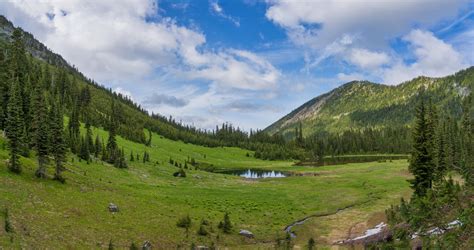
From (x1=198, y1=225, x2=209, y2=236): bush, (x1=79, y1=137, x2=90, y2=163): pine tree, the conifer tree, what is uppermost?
the conifer tree

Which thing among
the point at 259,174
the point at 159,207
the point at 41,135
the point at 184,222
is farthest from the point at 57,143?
the point at 259,174

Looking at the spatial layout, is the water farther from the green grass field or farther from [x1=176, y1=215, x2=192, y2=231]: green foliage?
[x1=176, y1=215, x2=192, y2=231]: green foliage

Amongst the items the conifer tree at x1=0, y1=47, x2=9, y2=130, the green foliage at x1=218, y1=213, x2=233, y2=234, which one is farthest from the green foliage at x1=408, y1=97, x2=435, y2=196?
the conifer tree at x1=0, y1=47, x2=9, y2=130

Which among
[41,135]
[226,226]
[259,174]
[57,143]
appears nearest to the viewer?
[226,226]

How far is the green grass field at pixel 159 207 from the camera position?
4144 cm

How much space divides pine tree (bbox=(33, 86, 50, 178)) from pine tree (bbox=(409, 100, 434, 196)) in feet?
173

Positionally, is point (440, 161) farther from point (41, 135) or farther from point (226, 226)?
point (41, 135)

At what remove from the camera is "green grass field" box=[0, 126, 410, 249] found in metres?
41.4

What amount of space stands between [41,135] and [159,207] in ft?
69.0

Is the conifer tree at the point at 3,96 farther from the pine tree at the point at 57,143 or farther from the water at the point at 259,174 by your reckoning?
the water at the point at 259,174

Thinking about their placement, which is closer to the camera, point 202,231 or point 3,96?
point 202,231

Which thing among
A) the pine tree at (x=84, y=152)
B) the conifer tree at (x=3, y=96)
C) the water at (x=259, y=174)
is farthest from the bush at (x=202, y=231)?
the water at (x=259, y=174)

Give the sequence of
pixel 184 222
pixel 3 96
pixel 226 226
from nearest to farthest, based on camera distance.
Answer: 1. pixel 184 222
2. pixel 226 226
3. pixel 3 96

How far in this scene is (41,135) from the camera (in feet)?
190
